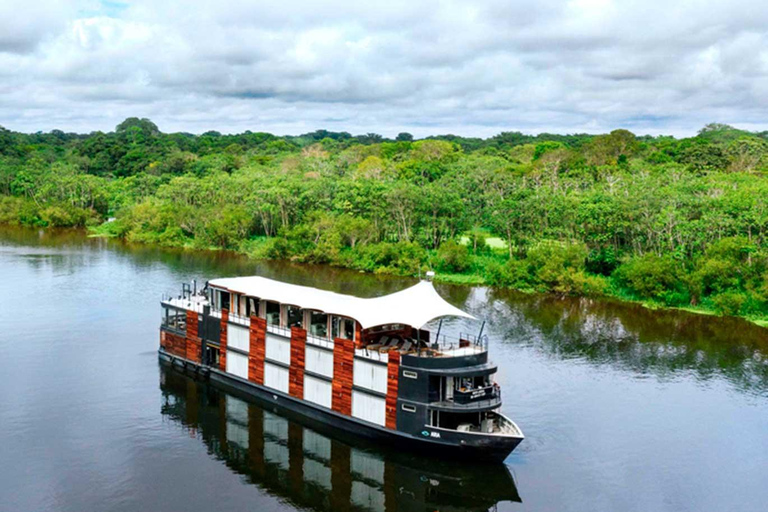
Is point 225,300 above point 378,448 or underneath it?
above

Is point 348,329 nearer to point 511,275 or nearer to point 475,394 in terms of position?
point 475,394

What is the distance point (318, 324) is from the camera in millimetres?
38281

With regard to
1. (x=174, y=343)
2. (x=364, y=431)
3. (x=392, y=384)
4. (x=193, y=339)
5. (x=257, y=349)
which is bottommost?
(x=364, y=431)

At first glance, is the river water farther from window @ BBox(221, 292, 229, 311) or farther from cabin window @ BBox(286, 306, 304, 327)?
cabin window @ BBox(286, 306, 304, 327)

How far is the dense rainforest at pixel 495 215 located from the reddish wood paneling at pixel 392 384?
127 feet

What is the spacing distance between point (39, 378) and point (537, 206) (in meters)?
51.5

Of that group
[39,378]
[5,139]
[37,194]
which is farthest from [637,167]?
[5,139]

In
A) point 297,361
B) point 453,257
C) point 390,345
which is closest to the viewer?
point 390,345

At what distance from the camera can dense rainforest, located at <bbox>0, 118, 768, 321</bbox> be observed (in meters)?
66.5

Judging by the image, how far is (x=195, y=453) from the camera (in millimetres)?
34000

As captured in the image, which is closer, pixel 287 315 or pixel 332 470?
pixel 332 470

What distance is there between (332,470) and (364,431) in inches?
112

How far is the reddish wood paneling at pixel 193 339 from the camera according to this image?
43.5 m

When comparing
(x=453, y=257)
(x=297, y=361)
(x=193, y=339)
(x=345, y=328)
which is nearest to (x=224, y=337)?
(x=193, y=339)
